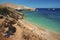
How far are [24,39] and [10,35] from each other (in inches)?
57.1

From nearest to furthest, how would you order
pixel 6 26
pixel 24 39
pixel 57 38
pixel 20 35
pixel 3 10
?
pixel 24 39
pixel 20 35
pixel 6 26
pixel 57 38
pixel 3 10

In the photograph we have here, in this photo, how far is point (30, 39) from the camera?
1212 cm

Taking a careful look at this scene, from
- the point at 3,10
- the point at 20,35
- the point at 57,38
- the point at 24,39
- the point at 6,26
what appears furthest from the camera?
the point at 3,10

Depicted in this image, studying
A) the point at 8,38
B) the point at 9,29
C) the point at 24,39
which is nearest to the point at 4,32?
the point at 9,29

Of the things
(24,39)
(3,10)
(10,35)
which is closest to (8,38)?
(10,35)

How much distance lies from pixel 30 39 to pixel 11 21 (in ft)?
10.5

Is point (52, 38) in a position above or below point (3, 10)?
below

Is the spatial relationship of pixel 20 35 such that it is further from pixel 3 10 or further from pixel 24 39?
pixel 3 10

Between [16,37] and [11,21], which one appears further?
[11,21]

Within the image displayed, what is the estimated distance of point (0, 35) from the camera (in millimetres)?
12461

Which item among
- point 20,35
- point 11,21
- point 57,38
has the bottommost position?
point 57,38

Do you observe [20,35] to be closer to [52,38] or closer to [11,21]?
[11,21]

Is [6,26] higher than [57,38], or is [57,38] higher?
[6,26]

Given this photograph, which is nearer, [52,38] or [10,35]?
[10,35]
